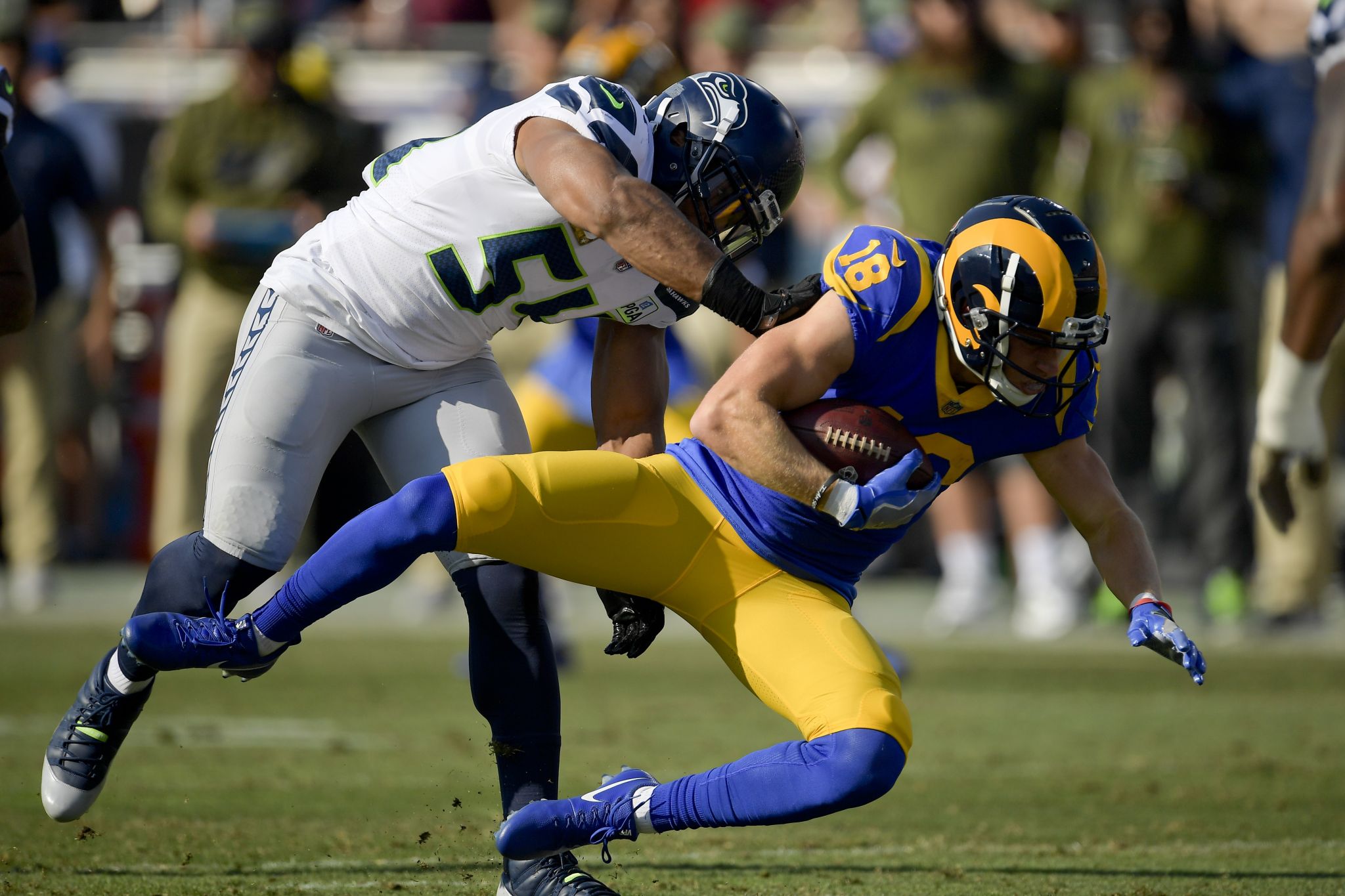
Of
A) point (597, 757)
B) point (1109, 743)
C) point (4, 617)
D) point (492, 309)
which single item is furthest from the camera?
point (4, 617)

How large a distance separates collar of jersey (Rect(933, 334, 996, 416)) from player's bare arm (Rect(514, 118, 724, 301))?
57cm

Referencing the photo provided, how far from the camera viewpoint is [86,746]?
164 inches

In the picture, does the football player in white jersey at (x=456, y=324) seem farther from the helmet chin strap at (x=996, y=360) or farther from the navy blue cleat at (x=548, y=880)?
the helmet chin strap at (x=996, y=360)

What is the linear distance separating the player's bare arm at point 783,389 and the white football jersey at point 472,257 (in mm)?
341

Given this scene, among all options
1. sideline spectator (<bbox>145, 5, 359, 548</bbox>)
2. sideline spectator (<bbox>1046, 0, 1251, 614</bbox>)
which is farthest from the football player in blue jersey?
sideline spectator (<bbox>1046, 0, 1251, 614</bbox>)

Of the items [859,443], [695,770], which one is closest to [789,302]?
[859,443]

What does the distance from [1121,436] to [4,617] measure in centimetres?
582

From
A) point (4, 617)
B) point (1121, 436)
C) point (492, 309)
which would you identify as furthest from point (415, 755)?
point (1121, 436)

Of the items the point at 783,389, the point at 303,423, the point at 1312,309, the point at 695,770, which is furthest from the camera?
the point at 695,770

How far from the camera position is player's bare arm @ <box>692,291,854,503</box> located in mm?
3812

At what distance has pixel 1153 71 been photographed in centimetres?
920

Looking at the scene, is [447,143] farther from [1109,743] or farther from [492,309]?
[1109,743]

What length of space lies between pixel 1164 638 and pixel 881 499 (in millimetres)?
695

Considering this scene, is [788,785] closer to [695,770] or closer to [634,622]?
[634,622]
